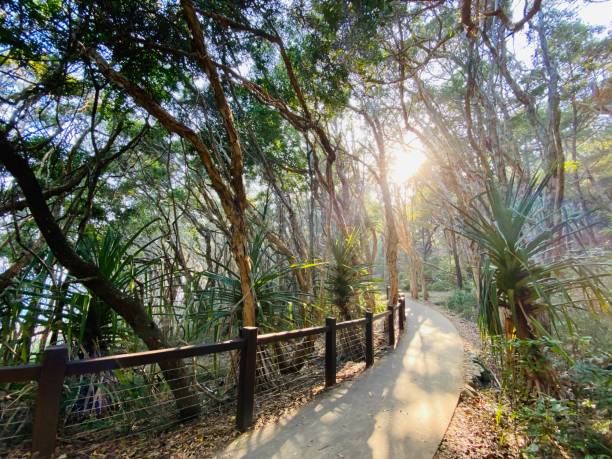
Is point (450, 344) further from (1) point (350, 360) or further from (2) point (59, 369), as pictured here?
(2) point (59, 369)

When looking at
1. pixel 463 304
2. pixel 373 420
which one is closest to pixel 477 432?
pixel 373 420

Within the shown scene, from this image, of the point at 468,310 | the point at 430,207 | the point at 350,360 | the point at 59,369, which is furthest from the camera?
the point at 430,207

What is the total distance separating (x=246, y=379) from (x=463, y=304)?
10.2m

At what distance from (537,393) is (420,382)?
48.4 inches

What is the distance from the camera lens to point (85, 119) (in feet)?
14.9

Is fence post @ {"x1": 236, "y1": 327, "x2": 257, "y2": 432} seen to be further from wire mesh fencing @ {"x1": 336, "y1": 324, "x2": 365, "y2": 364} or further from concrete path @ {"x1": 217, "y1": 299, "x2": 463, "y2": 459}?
wire mesh fencing @ {"x1": 336, "y1": 324, "x2": 365, "y2": 364}

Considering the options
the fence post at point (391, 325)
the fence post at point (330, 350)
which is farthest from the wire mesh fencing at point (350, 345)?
the fence post at point (330, 350)

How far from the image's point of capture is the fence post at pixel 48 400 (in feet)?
4.49

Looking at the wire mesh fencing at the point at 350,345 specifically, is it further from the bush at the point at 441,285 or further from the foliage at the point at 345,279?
the bush at the point at 441,285

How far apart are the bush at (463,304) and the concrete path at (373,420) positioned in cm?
630

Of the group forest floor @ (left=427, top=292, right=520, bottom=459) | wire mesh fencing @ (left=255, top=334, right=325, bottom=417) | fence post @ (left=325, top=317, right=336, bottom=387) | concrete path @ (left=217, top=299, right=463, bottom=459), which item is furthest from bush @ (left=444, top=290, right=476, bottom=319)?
fence post @ (left=325, top=317, right=336, bottom=387)

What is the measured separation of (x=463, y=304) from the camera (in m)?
10.1

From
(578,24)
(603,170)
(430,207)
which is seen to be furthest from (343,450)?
(603,170)

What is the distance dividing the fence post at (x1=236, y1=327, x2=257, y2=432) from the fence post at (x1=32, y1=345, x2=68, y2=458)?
1.04 m
